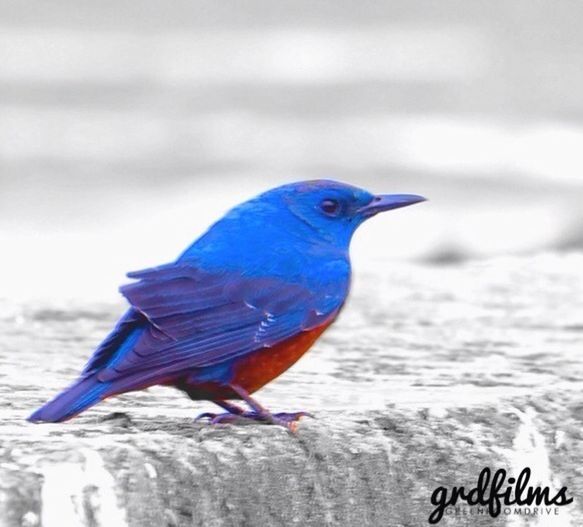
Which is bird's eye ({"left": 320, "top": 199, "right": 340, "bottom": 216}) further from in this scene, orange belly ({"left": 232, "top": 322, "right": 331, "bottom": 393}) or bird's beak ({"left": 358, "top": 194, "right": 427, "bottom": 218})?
orange belly ({"left": 232, "top": 322, "right": 331, "bottom": 393})

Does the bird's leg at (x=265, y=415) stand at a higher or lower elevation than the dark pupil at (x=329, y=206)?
lower

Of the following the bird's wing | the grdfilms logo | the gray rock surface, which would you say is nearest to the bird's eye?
the bird's wing

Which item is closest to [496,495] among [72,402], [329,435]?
[329,435]

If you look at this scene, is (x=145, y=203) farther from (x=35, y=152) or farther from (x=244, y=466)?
(x=244, y=466)

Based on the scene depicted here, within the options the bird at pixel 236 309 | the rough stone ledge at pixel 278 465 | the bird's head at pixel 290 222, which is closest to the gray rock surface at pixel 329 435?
the rough stone ledge at pixel 278 465

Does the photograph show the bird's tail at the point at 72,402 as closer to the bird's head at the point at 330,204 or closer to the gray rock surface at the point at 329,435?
the gray rock surface at the point at 329,435

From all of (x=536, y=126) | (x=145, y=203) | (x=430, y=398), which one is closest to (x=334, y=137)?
(x=536, y=126)

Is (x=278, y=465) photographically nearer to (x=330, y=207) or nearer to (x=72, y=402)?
(x=72, y=402)
